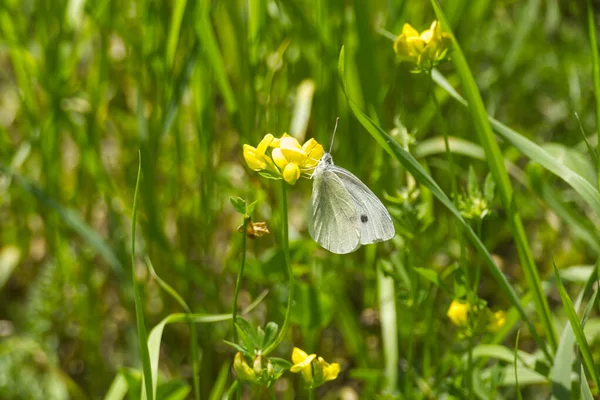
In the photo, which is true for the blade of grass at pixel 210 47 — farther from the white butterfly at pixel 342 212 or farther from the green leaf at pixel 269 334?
the green leaf at pixel 269 334

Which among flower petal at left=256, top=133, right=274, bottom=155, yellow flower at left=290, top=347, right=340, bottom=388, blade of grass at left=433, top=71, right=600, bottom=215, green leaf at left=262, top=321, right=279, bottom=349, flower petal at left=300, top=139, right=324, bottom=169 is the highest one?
flower petal at left=256, top=133, right=274, bottom=155

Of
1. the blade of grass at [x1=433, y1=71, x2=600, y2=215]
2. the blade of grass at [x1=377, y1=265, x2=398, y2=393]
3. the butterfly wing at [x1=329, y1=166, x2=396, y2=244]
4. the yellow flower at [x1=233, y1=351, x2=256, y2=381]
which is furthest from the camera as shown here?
the blade of grass at [x1=377, y1=265, x2=398, y2=393]

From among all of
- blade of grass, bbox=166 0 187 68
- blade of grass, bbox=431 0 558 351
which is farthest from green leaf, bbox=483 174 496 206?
blade of grass, bbox=166 0 187 68

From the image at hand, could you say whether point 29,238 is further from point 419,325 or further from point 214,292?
point 419,325

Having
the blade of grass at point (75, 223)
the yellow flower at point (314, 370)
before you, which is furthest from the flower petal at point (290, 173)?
the blade of grass at point (75, 223)

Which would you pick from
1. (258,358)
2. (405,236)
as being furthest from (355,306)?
(258,358)

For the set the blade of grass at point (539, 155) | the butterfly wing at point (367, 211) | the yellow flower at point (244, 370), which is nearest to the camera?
the yellow flower at point (244, 370)

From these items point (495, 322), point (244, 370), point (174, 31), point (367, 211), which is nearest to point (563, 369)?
point (495, 322)

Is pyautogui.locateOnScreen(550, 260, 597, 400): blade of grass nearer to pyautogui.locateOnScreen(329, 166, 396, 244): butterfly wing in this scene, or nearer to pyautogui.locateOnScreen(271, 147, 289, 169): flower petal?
pyautogui.locateOnScreen(329, 166, 396, 244): butterfly wing

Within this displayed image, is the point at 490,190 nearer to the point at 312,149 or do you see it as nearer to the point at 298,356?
the point at 312,149
